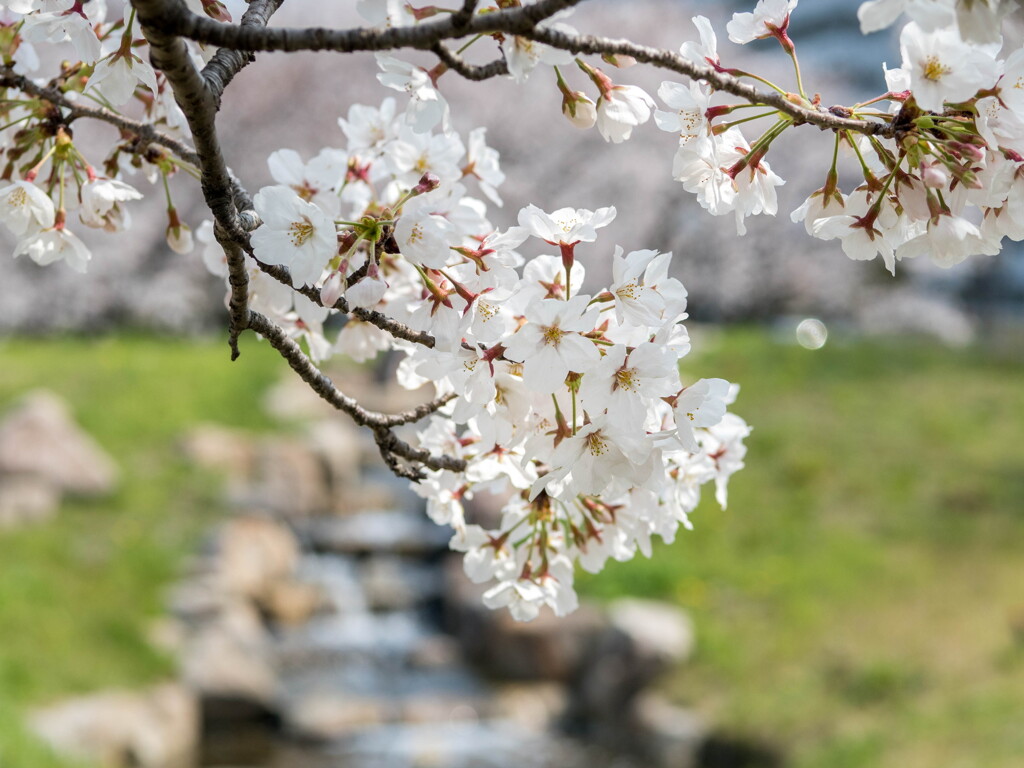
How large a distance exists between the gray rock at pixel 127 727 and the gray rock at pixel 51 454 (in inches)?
84.1

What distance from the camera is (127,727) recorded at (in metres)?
4.43

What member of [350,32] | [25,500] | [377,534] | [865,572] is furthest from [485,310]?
[377,534]

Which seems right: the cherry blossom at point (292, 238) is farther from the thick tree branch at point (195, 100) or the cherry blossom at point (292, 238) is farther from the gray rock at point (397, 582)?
the gray rock at point (397, 582)

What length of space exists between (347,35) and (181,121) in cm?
65

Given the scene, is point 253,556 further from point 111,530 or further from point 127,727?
point 127,727

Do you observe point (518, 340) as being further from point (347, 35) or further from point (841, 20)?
point (841, 20)

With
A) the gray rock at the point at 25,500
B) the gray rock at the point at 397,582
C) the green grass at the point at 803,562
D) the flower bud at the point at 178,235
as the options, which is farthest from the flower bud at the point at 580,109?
the gray rock at the point at 397,582

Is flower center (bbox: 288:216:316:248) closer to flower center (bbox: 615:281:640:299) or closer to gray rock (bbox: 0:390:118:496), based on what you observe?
flower center (bbox: 615:281:640:299)

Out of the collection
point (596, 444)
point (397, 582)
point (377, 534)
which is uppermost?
point (377, 534)

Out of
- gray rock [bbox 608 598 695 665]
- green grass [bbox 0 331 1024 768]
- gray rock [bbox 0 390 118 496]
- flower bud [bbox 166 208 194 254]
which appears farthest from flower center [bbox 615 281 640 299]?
gray rock [bbox 0 390 118 496]

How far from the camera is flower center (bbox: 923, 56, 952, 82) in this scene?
0.81 m

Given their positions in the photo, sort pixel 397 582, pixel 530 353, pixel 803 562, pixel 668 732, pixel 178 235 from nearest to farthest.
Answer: pixel 530 353, pixel 178 235, pixel 668 732, pixel 803 562, pixel 397 582

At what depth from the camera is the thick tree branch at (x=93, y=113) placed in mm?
1138

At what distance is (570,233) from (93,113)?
598 mm
